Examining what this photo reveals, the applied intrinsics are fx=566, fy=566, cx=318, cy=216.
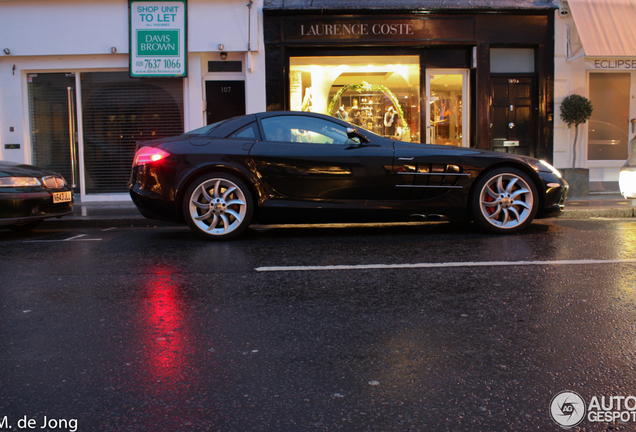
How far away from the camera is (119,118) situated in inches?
463

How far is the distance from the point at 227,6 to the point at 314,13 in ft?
5.75

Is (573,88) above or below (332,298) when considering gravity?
above

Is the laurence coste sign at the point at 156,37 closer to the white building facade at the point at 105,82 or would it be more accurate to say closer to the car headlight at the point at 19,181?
the white building facade at the point at 105,82

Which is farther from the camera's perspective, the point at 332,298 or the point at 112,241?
the point at 112,241

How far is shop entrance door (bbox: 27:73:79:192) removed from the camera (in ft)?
38.7

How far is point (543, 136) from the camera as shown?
11.8 m

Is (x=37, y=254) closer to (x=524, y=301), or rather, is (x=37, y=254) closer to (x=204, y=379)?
(x=204, y=379)

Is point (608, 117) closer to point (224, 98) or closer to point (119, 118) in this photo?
point (224, 98)

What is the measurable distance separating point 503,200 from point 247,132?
2.96 m

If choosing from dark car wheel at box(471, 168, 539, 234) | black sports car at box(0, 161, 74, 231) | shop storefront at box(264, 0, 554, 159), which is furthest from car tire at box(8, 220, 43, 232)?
dark car wheel at box(471, 168, 539, 234)

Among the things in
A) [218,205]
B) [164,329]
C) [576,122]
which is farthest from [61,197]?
[576,122]

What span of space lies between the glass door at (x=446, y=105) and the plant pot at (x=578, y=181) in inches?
85.3

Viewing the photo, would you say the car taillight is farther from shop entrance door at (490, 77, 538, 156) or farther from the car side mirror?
shop entrance door at (490, 77, 538, 156)

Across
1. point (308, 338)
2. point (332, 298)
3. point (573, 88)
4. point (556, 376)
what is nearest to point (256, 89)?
point (573, 88)
